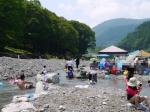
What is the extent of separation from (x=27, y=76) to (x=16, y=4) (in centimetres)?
4492

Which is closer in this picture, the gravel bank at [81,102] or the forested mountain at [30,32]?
the gravel bank at [81,102]

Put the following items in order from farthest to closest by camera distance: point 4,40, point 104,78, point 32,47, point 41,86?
point 32,47, point 4,40, point 104,78, point 41,86

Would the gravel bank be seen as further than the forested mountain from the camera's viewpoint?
No

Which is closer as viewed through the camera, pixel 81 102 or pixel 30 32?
pixel 81 102

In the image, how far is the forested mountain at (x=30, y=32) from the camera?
8881cm

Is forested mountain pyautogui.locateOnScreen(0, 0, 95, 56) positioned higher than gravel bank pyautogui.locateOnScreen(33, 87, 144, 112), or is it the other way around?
forested mountain pyautogui.locateOnScreen(0, 0, 95, 56)

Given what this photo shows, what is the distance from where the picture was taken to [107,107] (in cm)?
2058

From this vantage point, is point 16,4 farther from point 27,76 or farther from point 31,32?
point 27,76

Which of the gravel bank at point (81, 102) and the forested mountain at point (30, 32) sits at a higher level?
the forested mountain at point (30, 32)

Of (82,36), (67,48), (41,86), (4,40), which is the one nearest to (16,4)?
(4,40)

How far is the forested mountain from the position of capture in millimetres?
88812

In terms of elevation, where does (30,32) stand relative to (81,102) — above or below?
above

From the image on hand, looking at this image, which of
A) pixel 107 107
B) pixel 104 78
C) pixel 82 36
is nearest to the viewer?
pixel 107 107

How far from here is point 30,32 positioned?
10944 centimetres
